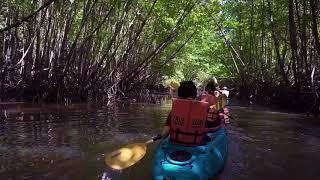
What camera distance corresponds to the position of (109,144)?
7832 mm

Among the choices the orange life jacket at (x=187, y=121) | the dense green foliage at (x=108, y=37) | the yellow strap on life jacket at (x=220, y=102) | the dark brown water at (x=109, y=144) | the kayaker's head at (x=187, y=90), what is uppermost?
the dense green foliage at (x=108, y=37)

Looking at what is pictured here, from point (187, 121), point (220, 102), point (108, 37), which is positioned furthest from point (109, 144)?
point (108, 37)

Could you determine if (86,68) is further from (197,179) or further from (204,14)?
(197,179)

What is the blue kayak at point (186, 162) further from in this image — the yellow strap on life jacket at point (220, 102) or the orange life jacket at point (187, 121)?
the yellow strap on life jacket at point (220, 102)

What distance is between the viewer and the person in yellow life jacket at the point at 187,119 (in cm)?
504

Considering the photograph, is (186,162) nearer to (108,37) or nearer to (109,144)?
(109,144)

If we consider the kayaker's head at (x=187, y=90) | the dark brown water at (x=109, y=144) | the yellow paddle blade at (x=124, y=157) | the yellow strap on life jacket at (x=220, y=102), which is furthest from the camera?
the yellow strap on life jacket at (x=220, y=102)

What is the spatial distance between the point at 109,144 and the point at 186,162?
3.26 m

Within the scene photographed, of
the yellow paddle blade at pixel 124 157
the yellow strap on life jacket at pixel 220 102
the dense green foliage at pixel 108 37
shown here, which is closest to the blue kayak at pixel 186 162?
the yellow paddle blade at pixel 124 157

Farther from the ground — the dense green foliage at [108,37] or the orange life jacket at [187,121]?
the dense green foliage at [108,37]

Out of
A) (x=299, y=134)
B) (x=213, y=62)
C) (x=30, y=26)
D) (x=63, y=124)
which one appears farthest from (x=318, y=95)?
(x=213, y=62)

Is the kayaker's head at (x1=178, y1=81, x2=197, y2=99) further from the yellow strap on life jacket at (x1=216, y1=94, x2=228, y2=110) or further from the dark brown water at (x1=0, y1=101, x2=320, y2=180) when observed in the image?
the yellow strap on life jacket at (x1=216, y1=94, x2=228, y2=110)

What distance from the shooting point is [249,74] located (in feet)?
71.8

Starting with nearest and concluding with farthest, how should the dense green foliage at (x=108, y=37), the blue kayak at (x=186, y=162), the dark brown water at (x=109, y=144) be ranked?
1. the blue kayak at (x=186, y=162)
2. the dark brown water at (x=109, y=144)
3. the dense green foliage at (x=108, y=37)
